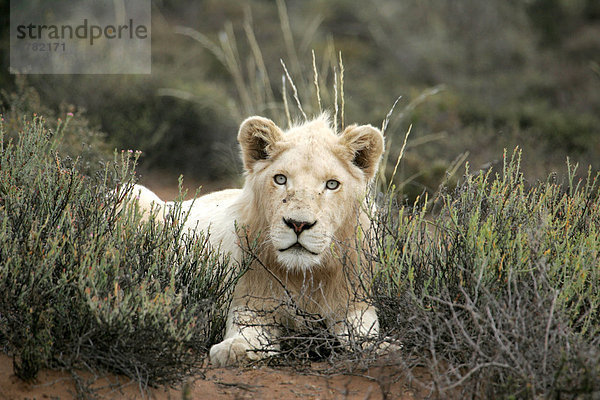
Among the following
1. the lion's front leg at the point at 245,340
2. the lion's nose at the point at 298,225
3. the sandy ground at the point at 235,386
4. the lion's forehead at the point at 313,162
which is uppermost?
the lion's forehead at the point at 313,162

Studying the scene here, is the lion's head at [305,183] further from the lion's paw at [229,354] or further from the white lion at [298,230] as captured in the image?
the lion's paw at [229,354]

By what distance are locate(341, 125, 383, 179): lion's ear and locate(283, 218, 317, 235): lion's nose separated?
0.91 meters

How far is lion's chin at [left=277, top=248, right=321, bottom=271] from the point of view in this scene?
4.34 m

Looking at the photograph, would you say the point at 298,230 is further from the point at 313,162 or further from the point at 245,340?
the point at 245,340

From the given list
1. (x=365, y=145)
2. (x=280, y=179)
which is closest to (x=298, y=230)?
(x=280, y=179)

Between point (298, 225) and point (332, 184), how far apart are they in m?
0.56

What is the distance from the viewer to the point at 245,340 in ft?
14.1

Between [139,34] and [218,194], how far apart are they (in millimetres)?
11276

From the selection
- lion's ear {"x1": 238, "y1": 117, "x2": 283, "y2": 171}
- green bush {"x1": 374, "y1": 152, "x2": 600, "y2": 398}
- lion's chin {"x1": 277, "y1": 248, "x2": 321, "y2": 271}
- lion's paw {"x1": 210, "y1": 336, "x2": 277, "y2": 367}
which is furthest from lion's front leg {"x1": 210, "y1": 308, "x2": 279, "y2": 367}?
lion's ear {"x1": 238, "y1": 117, "x2": 283, "y2": 171}

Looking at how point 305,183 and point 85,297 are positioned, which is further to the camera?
point 305,183

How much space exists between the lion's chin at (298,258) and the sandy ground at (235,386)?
0.68m

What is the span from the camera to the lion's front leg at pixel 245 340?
13.6 feet

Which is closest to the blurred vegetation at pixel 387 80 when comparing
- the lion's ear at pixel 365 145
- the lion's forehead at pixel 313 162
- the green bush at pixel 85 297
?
the lion's ear at pixel 365 145

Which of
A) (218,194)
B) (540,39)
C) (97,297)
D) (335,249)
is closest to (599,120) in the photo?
(540,39)
